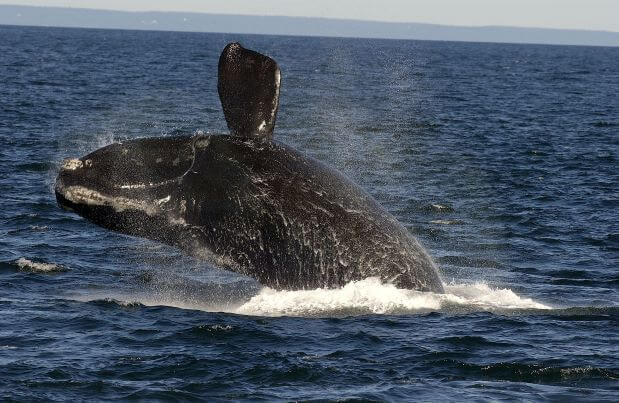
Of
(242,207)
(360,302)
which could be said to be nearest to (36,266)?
(242,207)

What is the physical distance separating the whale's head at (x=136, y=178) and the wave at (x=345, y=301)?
1947 millimetres

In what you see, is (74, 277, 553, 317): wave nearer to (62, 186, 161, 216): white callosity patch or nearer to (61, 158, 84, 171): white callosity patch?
(62, 186, 161, 216): white callosity patch

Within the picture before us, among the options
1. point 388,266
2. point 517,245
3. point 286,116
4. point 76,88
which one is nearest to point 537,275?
point 517,245

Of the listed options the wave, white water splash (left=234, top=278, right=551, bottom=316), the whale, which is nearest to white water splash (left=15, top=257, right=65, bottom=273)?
the wave

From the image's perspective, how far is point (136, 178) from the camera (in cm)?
1427

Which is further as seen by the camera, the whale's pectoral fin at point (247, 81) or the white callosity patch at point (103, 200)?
the white callosity patch at point (103, 200)

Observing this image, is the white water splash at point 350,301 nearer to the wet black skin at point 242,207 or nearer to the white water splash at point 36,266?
the wet black skin at point 242,207

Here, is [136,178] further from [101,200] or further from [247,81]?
[247,81]

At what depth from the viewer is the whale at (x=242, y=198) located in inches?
552

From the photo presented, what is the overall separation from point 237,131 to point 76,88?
57.1 m

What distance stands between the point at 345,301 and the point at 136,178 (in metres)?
3.22

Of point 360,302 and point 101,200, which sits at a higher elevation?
point 101,200

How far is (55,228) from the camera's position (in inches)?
930

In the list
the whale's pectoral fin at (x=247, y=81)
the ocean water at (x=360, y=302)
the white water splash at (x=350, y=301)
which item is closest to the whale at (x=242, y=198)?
the whale's pectoral fin at (x=247, y=81)
